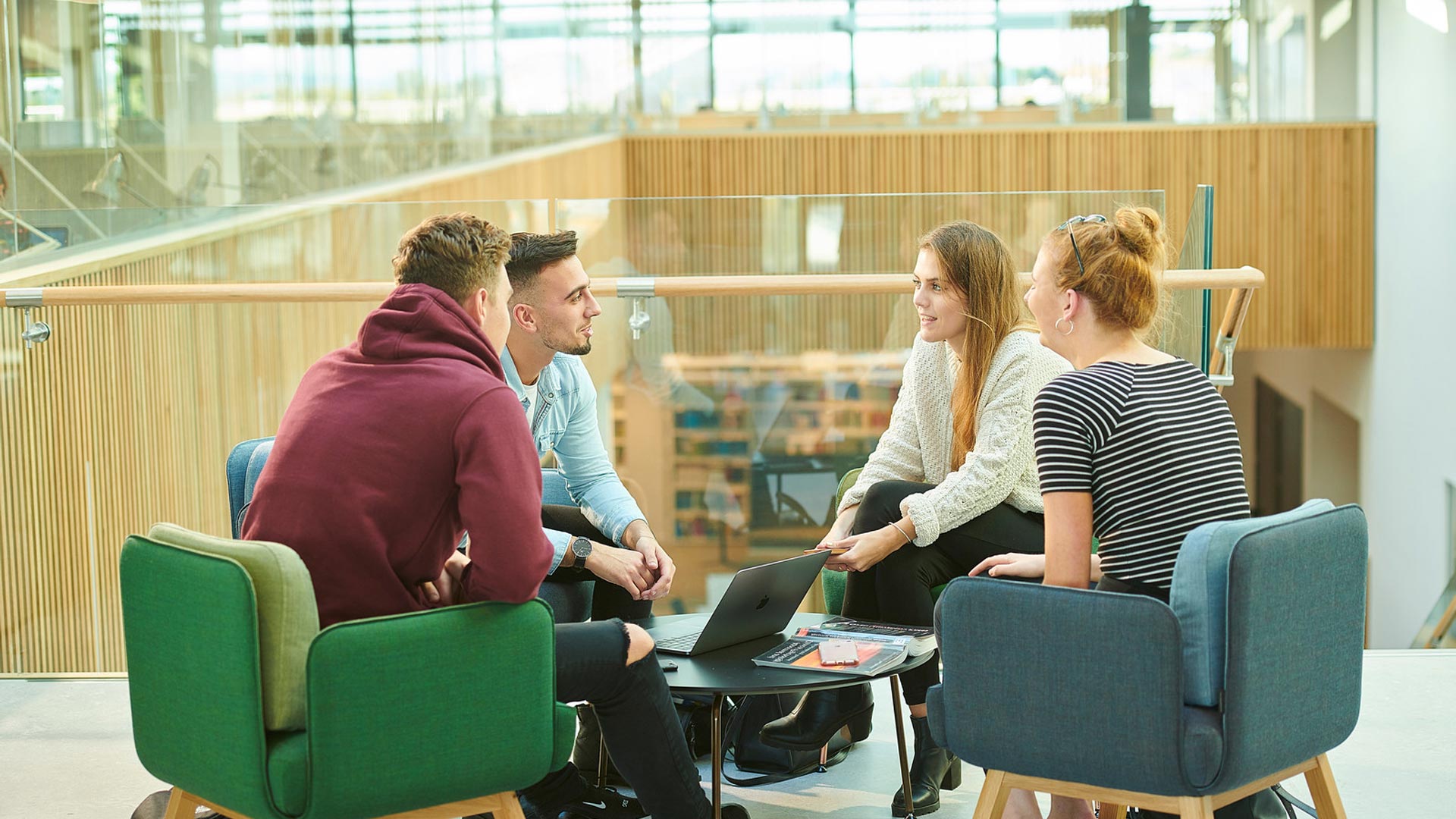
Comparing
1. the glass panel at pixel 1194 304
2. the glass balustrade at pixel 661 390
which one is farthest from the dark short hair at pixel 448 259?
the glass panel at pixel 1194 304

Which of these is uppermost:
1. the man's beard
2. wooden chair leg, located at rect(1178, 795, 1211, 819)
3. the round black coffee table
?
the man's beard

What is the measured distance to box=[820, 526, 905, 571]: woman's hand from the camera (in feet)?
8.70

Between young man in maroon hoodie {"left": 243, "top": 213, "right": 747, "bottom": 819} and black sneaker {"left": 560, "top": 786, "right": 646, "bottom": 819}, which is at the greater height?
young man in maroon hoodie {"left": 243, "top": 213, "right": 747, "bottom": 819}

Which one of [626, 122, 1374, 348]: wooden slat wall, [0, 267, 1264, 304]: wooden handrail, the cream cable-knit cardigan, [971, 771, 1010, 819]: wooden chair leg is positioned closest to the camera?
[971, 771, 1010, 819]: wooden chair leg

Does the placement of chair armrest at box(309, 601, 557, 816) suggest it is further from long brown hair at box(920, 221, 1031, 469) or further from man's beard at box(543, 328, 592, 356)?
long brown hair at box(920, 221, 1031, 469)

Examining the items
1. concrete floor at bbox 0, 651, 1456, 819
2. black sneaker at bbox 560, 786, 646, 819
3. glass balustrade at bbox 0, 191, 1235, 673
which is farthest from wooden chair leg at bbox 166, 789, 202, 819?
glass balustrade at bbox 0, 191, 1235, 673

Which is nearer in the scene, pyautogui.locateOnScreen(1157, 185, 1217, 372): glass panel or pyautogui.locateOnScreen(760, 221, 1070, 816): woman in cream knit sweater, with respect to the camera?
pyautogui.locateOnScreen(760, 221, 1070, 816): woman in cream knit sweater

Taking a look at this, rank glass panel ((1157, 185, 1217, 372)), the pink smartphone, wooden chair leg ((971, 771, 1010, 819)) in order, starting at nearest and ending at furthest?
wooden chair leg ((971, 771, 1010, 819)) → the pink smartphone → glass panel ((1157, 185, 1217, 372))

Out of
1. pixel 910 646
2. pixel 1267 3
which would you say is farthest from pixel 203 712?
pixel 1267 3

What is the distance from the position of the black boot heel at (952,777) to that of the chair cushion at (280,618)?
1.30 meters

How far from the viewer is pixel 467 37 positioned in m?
10.8

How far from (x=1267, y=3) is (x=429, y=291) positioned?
10.3 meters

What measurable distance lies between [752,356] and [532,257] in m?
1.29

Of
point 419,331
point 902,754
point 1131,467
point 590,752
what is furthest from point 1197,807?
point 590,752
